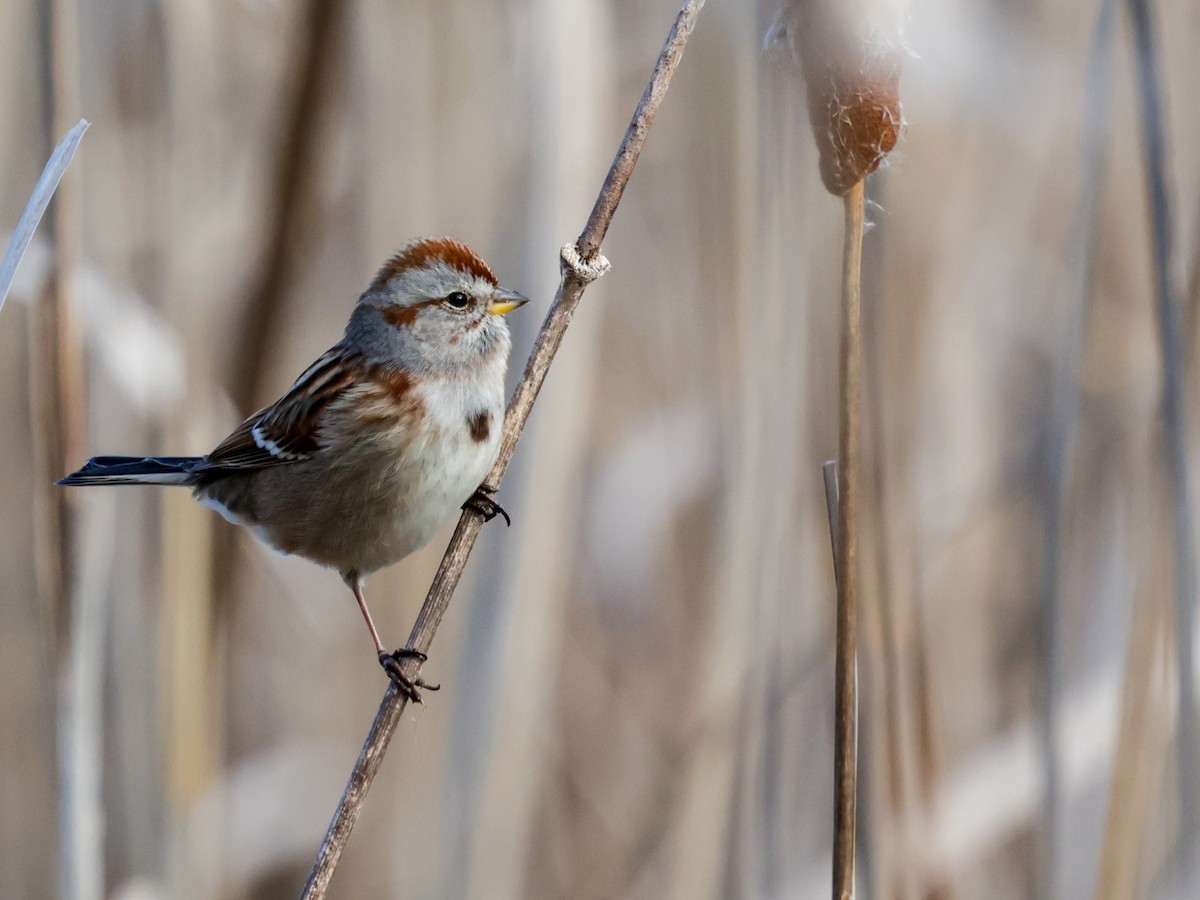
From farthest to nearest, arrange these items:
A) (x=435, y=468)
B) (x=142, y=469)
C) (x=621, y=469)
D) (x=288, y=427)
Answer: (x=621, y=469), (x=288, y=427), (x=142, y=469), (x=435, y=468)

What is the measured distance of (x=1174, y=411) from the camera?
5.22 feet

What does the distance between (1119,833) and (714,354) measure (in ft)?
3.55

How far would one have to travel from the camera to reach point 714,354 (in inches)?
88.4

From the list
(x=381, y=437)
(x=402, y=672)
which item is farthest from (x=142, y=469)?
(x=402, y=672)

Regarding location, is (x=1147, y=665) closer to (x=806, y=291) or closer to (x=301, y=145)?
(x=806, y=291)

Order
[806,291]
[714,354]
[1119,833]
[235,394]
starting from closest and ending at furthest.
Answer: [1119,833], [806,291], [235,394], [714,354]

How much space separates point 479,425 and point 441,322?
0.21 meters

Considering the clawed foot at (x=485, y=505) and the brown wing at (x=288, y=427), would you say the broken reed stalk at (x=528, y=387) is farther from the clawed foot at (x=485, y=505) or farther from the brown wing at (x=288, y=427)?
the brown wing at (x=288, y=427)

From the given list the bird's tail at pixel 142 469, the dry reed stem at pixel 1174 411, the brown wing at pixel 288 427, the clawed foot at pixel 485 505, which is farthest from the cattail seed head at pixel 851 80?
the bird's tail at pixel 142 469

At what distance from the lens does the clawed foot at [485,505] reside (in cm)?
184

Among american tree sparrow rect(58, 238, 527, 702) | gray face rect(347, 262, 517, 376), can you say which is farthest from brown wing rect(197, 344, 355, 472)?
gray face rect(347, 262, 517, 376)

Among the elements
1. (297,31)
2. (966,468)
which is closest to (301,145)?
(297,31)

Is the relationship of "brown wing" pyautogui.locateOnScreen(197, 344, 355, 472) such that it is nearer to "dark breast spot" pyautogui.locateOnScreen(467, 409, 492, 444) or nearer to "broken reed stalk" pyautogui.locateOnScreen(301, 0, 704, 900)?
"dark breast spot" pyautogui.locateOnScreen(467, 409, 492, 444)

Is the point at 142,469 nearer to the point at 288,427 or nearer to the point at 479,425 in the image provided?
the point at 288,427
